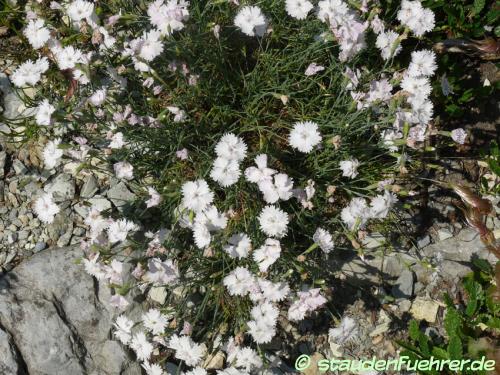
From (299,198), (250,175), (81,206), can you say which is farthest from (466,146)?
(81,206)

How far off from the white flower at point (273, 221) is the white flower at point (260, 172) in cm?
17

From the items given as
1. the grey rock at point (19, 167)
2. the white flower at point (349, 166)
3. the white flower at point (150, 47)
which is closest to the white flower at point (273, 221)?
the white flower at point (349, 166)

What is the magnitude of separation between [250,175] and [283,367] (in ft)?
4.06

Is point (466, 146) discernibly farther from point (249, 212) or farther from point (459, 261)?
point (249, 212)

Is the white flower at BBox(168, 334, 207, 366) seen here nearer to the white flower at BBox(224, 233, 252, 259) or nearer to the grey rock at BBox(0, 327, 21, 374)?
the white flower at BBox(224, 233, 252, 259)

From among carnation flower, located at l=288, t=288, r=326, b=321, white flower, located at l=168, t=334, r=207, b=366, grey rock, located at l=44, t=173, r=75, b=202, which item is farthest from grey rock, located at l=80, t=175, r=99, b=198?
carnation flower, located at l=288, t=288, r=326, b=321

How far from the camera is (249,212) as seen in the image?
3008mm

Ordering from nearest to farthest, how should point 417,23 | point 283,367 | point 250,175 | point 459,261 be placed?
point 250,175, point 417,23, point 283,367, point 459,261

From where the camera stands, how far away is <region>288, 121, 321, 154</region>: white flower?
2.80 metres

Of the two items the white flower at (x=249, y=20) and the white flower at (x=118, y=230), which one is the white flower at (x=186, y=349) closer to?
the white flower at (x=118, y=230)

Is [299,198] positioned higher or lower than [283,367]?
higher

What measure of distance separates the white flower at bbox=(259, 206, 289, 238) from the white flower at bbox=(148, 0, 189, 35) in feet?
3.41

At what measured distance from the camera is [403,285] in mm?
3381

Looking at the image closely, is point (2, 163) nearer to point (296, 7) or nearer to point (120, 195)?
point (120, 195)
